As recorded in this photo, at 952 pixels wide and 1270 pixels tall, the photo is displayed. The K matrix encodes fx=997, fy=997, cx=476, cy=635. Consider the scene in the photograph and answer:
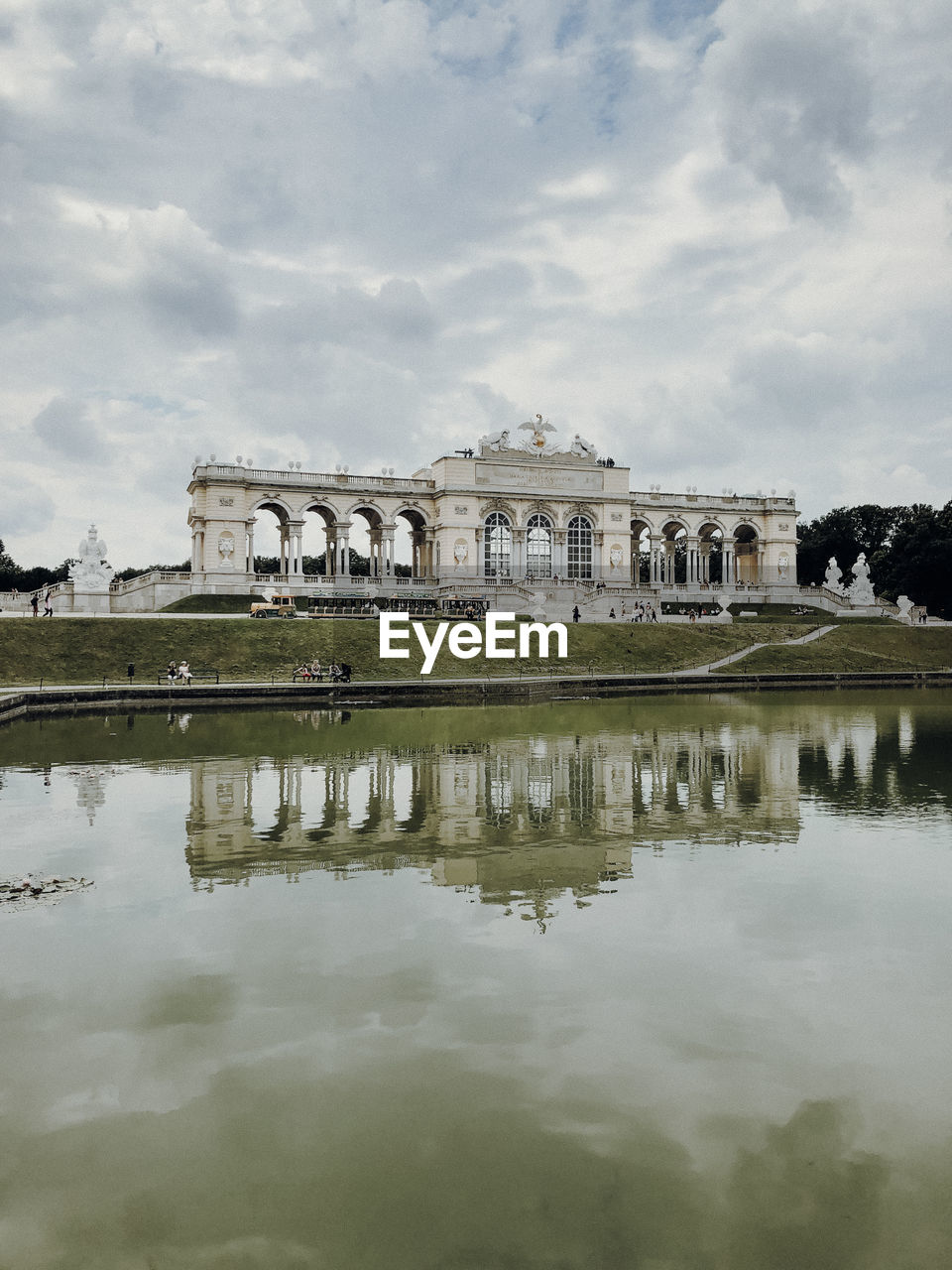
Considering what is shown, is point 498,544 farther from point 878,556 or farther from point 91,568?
point 878,556

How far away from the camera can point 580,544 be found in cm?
7819

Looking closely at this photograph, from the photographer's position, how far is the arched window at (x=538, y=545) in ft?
252

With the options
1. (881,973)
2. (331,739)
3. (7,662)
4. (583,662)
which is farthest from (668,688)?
(881,973)

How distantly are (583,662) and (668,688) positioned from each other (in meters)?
7.24

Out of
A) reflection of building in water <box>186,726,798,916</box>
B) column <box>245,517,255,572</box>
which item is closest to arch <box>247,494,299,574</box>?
column <box>245,517,255,572</box>

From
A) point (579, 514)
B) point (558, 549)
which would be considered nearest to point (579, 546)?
point (558, 549)

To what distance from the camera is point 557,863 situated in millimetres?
12766

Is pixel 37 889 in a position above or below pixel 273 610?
below

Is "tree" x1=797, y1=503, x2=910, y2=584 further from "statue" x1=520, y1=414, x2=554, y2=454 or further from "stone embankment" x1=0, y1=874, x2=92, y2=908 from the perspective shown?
"stone embankment" x1=0, y1=874, x2=92, y2=908

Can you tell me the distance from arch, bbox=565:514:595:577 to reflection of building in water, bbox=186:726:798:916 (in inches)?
2149

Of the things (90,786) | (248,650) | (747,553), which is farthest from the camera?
(747,553)

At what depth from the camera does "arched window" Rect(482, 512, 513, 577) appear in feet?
249

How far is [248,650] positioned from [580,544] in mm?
38157

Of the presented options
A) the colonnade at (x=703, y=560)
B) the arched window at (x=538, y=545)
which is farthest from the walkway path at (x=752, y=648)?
the arched window at (x=538, y=545)
